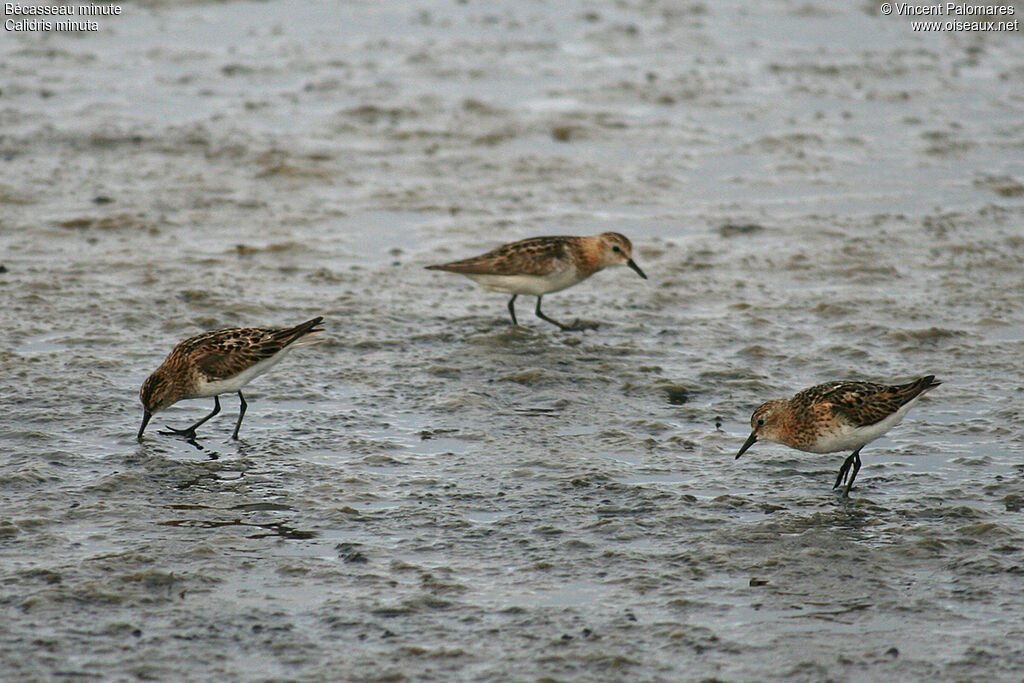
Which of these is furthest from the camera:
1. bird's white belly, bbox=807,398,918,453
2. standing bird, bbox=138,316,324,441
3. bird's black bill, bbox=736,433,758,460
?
standing bird, bbox=138,316,324,441

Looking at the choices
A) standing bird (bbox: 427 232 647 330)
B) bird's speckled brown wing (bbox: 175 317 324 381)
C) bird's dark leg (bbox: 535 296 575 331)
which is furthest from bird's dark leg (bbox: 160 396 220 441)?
bird's dark leg (bbox: 535 296 575 331)

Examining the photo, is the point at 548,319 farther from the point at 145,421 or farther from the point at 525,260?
the point at 145,421

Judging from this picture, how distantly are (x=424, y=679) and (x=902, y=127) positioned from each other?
43.6 ft

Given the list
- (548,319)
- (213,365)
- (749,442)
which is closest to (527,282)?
(548,319)

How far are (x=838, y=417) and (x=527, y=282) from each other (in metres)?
4.22

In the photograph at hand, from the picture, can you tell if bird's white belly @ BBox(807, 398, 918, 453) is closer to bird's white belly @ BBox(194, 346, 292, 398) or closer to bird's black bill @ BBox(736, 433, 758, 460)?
bird's black bill @ BBox(736, 433, 758, 460)

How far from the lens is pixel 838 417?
920 cm

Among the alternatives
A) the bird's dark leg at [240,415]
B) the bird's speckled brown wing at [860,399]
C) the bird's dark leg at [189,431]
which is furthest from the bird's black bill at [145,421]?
Result: the bird's speckled brown wing at [860,399]

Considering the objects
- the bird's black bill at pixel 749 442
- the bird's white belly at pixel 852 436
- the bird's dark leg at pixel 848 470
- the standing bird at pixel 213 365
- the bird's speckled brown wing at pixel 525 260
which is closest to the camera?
the bird's white belly at pixel 852 436

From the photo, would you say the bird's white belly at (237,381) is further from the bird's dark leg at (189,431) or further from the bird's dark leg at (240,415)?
the bird's dark leg at (189,431)

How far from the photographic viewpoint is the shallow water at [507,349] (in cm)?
756

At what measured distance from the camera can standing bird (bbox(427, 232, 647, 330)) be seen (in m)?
12.8

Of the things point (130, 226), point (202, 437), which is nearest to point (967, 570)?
point (202, 437)

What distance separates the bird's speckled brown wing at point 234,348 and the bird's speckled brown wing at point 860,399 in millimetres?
3563
